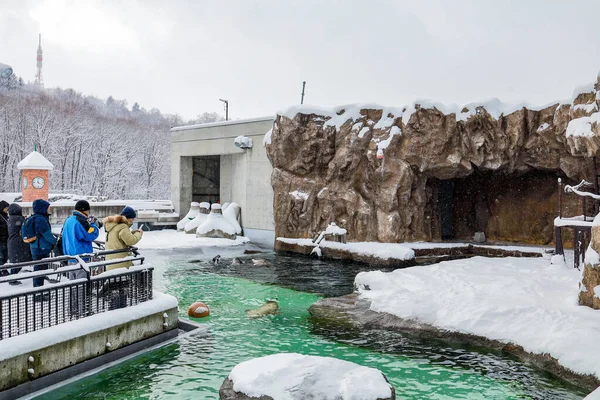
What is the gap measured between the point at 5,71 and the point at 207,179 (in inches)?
1721

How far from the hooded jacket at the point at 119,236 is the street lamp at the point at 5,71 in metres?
62.0

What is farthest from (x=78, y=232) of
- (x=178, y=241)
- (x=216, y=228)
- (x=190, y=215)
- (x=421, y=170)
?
(x=190, y=215)

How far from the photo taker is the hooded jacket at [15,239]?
9.22 metres

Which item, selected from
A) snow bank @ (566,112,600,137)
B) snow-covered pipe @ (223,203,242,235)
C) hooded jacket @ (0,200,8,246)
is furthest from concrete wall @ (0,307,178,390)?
snow-covered pipe @ (223,203,242,235)

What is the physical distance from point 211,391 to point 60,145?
158 feet

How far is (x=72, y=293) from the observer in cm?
698

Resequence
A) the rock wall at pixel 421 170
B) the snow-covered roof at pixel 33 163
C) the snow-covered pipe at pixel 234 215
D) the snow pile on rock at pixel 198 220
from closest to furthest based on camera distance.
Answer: the rock wall at pixel 421 170
the snow-covered roof at pixel 33 163
the snow-covered pipe at pixel 234 215
the snow pile on rock at pixel 198 220

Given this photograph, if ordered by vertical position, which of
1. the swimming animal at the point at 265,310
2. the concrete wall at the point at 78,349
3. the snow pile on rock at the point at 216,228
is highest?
the snow pile on rock at the point at 216,228

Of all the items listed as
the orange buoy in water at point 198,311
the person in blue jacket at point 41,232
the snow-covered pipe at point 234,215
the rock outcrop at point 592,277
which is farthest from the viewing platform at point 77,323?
the snow-covered pipe at point 234,215

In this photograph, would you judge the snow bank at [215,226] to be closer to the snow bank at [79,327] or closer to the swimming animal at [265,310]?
the swimming animal at [265,310]

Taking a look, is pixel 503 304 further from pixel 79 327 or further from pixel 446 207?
pixel 446 207

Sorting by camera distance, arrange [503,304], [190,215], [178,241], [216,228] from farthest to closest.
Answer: [190,215]
[216,228]
[178,241]
[503,304]

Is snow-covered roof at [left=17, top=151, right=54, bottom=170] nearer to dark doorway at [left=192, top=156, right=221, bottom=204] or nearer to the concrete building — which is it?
the concrete building

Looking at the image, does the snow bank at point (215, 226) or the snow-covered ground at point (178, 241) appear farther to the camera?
the snow bank at point (215, 226)
